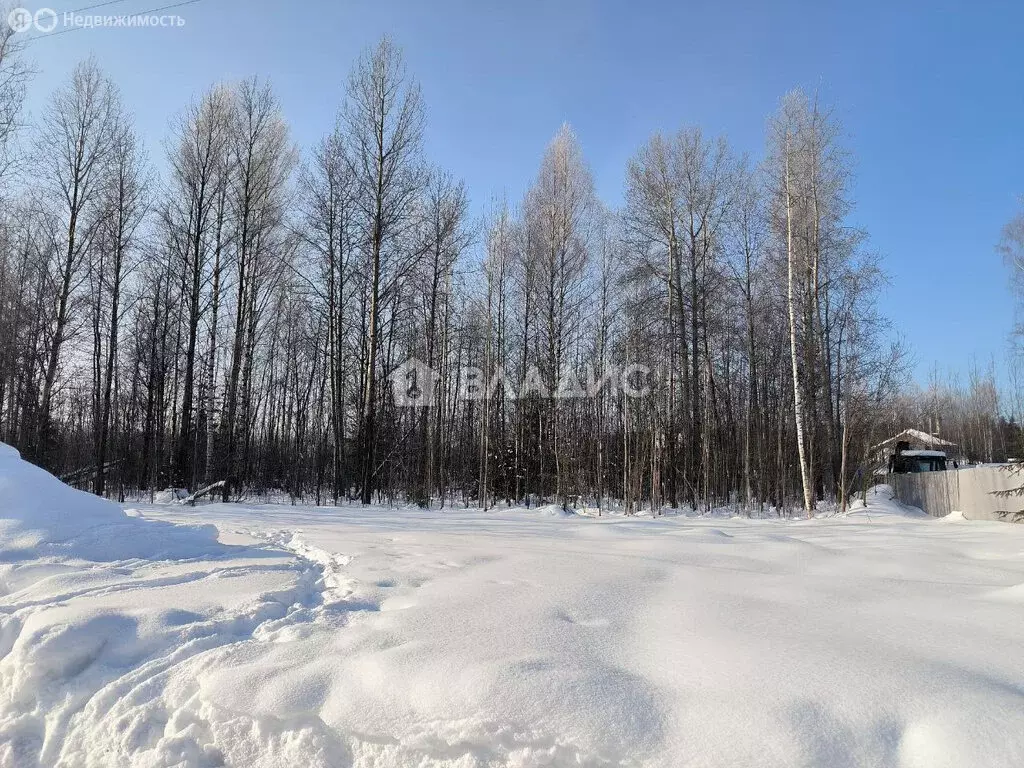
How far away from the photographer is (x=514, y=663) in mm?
1936

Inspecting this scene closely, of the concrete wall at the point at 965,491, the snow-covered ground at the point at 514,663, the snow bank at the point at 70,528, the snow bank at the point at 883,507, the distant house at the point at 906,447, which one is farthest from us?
the distant house at the point at 906,447

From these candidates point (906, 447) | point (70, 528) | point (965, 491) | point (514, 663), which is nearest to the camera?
point (514, 663)

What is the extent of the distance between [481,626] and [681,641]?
0.80 meters

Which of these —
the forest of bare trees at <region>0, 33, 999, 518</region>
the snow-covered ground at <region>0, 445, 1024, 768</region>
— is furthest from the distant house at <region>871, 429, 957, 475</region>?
the snow-covered ground at <region>0, 445, 1024, 768</region>

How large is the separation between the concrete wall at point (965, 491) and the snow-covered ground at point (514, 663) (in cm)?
938

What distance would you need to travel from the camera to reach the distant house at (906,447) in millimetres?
13712

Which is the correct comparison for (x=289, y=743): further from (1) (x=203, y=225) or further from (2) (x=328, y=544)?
(1) (x=203, y=225)

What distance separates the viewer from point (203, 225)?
14.5 m

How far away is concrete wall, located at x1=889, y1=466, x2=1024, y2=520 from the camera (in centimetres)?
1126

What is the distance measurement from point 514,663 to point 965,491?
49.6 feet

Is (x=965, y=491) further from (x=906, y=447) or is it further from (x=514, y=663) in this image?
(x=514, y=663)

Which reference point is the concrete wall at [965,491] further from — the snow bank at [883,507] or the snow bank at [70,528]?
the snow bank at [70,528]

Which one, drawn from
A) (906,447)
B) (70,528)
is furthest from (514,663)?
(906,447)

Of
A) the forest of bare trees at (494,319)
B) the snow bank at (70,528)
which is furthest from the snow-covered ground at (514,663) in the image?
the forest of bare trees at (494,319)
